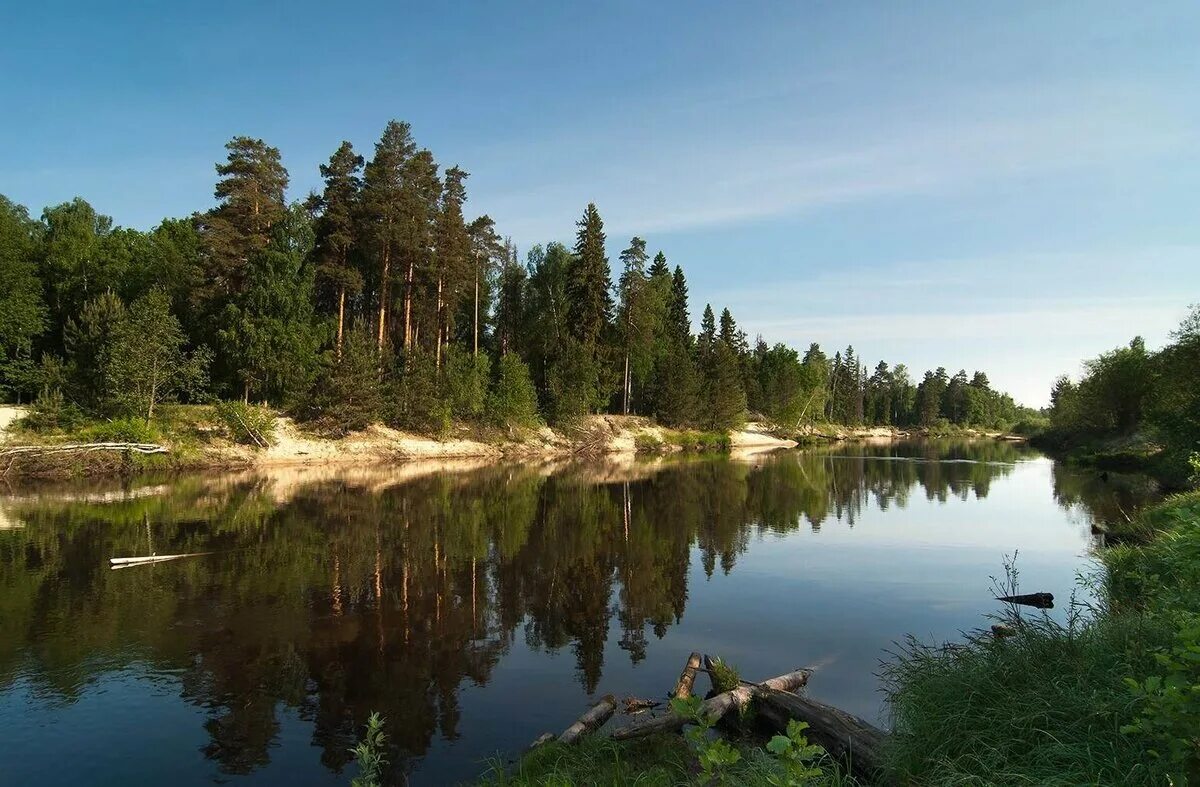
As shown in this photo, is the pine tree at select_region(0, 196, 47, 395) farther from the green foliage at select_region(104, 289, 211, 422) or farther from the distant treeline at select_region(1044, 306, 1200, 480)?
the distant treeline at select_region(1044, 306, 1200, 480)

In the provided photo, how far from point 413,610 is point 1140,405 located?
7472 cm

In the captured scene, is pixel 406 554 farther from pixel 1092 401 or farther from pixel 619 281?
pixel 1092 401

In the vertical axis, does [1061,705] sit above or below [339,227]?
below

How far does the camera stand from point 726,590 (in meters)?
16.5

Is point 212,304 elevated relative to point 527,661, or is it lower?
elevated

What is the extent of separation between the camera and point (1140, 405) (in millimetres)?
62812

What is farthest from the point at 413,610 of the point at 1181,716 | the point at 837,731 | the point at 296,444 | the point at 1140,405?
the point at 1140,405

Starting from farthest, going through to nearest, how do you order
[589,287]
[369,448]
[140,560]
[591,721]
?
1. [589,287]
2. [369,448]
3. [140,560]
4. [591,721]

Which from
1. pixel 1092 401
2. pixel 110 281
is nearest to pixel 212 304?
pixel 110 281

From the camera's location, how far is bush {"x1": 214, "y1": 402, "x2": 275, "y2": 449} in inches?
1667

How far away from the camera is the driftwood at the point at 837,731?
688cm

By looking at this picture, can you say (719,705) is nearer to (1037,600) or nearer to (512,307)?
(1037,600)

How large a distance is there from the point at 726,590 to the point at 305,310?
4161 centimetres

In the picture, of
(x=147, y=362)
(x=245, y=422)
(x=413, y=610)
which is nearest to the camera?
(x=413, y=610)
